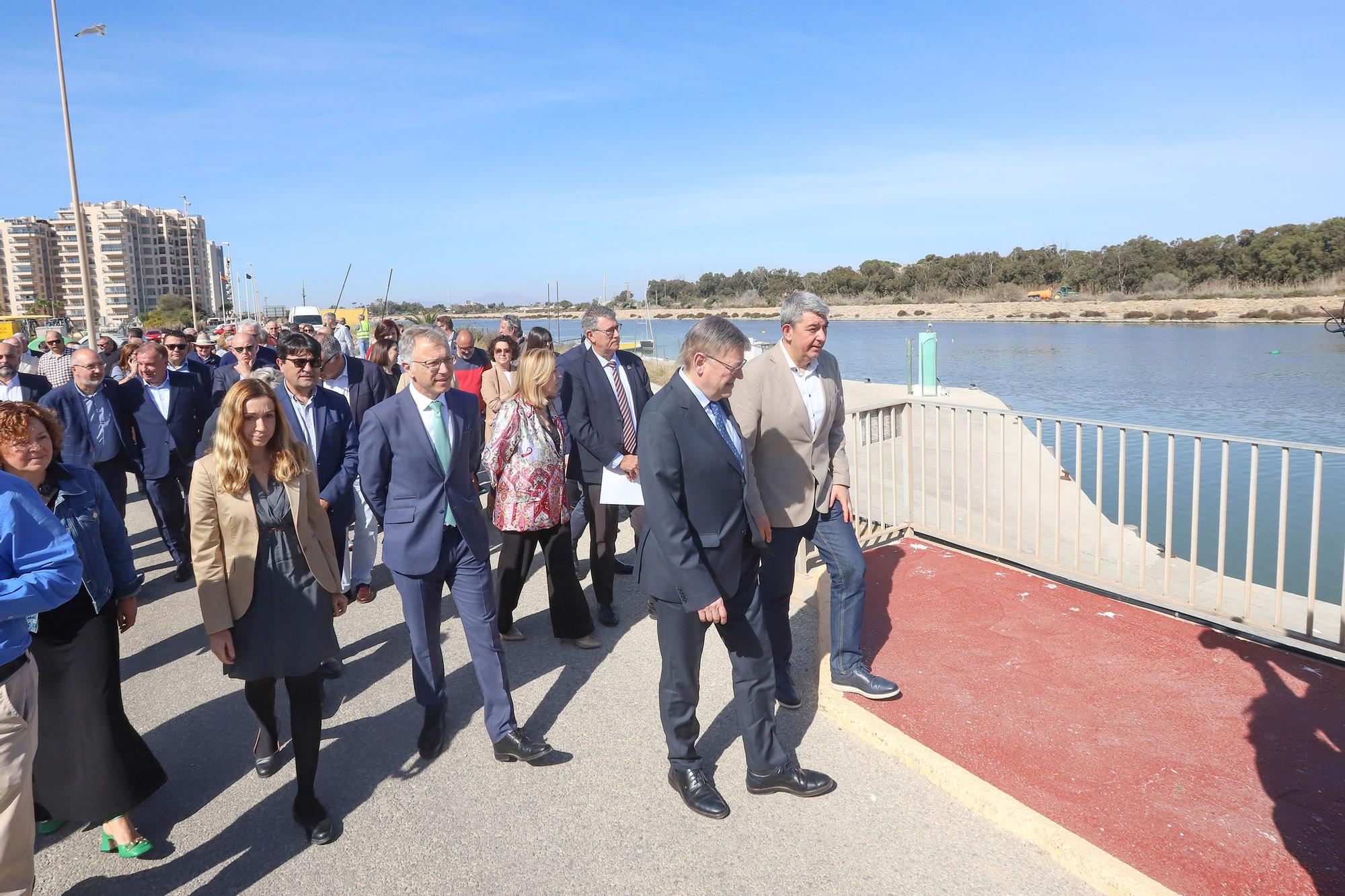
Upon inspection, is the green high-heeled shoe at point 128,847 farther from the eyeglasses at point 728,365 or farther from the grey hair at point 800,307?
the grey hair at point 800,307

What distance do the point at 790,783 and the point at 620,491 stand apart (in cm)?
240

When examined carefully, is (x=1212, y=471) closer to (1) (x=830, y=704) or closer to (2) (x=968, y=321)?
(1) (x=830, y=704)

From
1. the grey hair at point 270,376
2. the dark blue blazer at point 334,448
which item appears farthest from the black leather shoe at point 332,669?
the grey hair at point 270,376

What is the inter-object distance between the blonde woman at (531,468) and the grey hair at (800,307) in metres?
1.52

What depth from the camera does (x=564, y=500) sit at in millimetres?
5551

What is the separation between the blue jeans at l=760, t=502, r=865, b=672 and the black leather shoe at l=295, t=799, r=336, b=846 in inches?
83.8

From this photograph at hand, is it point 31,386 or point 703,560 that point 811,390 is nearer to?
point 703,560

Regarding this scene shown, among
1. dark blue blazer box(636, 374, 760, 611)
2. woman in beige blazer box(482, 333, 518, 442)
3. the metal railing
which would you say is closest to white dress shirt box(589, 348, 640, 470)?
woman in beige blazer box(482, 333, 518, 442)

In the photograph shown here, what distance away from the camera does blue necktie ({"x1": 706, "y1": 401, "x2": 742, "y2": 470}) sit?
11.8 ft

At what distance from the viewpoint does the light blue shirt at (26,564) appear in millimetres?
2648

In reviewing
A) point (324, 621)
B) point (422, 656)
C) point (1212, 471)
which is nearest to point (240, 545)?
point (324, 621)

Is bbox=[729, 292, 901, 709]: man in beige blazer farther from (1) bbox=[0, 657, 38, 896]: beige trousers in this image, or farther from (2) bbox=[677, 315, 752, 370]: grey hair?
(1) bbox=[0, 657, 38, 896]: beige trousers

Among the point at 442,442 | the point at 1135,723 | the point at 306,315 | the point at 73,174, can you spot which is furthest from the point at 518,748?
the point at 306,315

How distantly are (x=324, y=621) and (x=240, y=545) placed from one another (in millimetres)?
464
